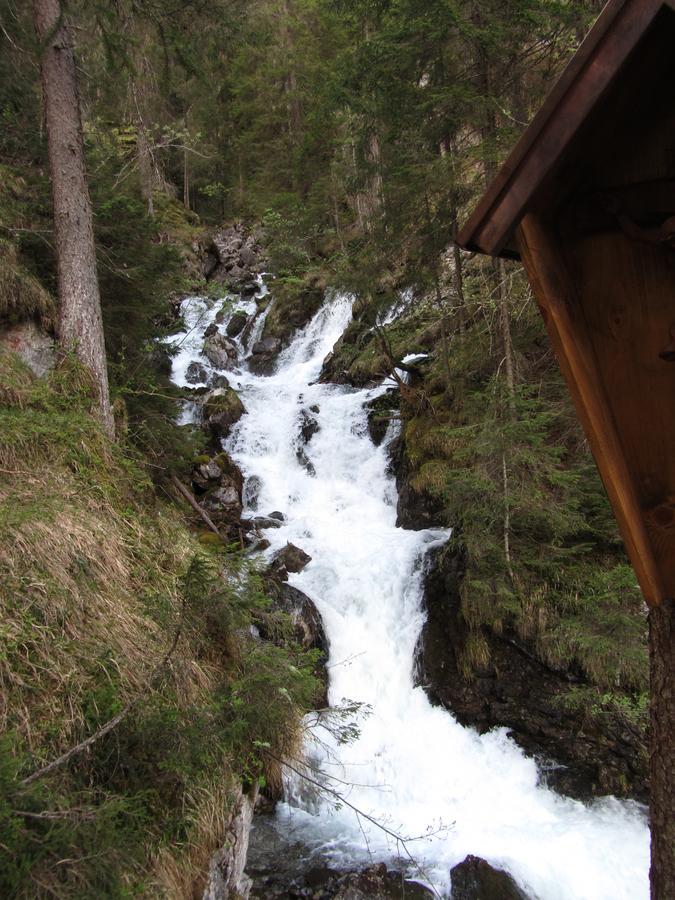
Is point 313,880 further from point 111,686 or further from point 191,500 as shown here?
point 191,500

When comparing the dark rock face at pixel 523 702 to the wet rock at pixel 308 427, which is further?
the wet rock at pixel 308 427

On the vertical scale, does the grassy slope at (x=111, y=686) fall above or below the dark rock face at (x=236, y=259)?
below

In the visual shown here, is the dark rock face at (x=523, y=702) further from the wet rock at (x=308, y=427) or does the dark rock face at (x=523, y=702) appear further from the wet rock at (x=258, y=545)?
the wet rock at (x=308, y=427)

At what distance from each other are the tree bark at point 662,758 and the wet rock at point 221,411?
11273 millimetres

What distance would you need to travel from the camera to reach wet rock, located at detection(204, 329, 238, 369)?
16.1 m

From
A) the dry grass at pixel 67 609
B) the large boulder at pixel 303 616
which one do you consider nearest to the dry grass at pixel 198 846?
the dry grass at pixel 67 609

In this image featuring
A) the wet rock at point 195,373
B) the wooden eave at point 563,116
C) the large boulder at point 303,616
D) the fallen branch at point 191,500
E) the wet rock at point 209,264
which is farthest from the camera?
the wet rock at point 209,264

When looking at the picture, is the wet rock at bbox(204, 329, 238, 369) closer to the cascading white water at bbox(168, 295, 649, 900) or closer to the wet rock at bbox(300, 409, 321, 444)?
the wet rock at bbox(300, 409, 321, 444)

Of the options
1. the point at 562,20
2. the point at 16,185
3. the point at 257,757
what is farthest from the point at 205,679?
the point at 562,20

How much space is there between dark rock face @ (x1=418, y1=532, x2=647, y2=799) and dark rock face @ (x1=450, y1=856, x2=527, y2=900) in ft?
4.36

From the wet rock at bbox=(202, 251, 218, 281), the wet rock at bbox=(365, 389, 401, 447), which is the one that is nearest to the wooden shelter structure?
the wet rock at bbox=(365, 389, 401, 447)

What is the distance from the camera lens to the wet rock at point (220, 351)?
16125 millimetres

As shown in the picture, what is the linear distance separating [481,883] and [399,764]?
66.4 inches

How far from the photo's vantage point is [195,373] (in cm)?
1508
